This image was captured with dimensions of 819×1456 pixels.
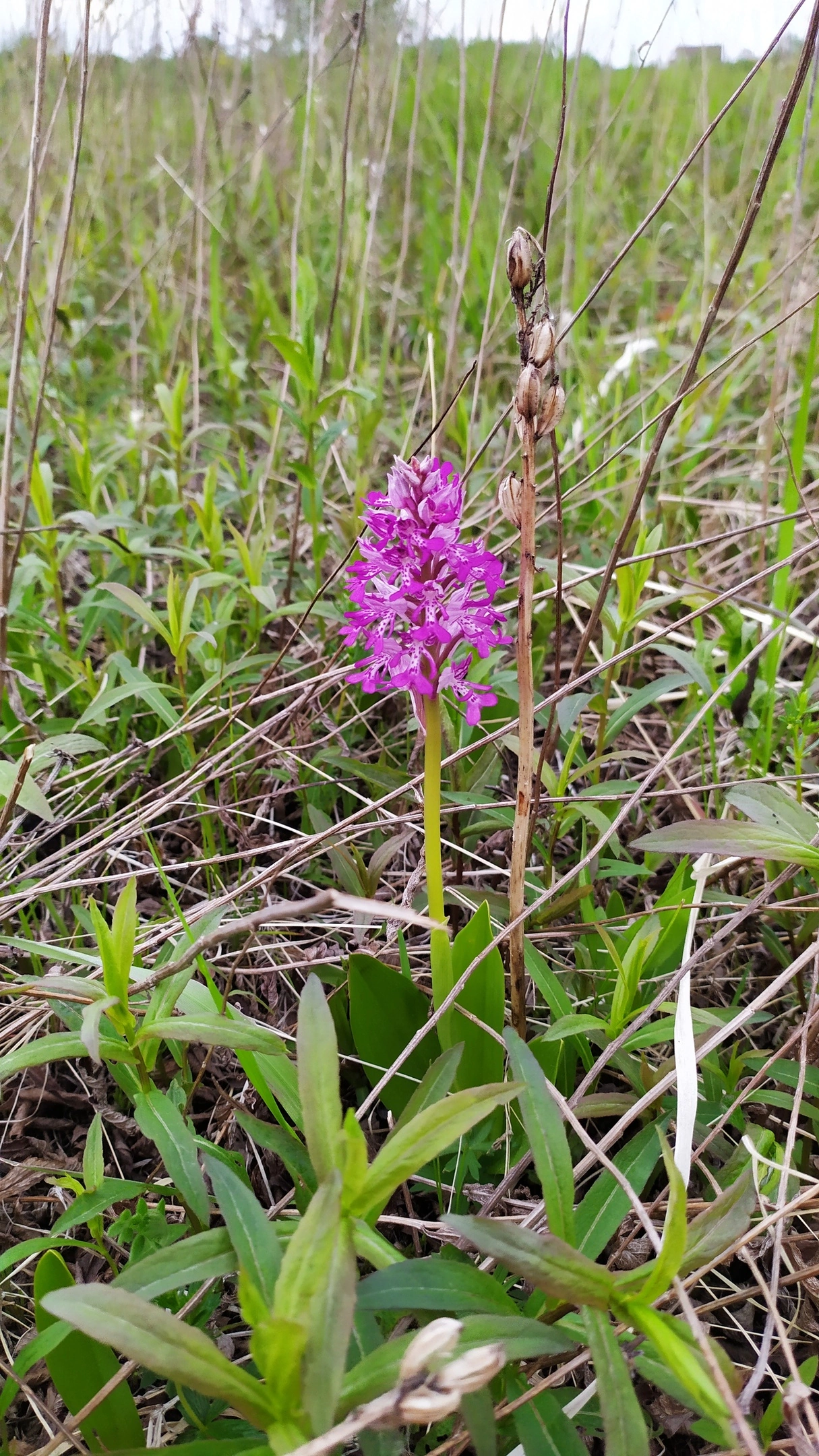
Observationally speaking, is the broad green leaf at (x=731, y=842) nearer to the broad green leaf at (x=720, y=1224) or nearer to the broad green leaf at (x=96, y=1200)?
the broad green leaf at (x=720, y=1224)

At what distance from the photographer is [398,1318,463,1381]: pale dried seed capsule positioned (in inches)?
23.7

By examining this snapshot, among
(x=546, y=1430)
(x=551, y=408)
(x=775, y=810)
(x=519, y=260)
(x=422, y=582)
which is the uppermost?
(x=519, y=260)

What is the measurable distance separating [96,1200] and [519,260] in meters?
1.14

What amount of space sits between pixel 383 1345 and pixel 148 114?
5.42 m

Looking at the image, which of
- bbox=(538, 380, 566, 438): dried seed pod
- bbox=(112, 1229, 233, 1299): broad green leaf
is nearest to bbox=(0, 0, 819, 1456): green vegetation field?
bbox=(112, 1229, 233, 1299): broad green leaf

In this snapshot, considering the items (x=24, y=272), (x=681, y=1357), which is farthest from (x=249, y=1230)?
(x=24, y=272)

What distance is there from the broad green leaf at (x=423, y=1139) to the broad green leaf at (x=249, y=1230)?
0.28 feet

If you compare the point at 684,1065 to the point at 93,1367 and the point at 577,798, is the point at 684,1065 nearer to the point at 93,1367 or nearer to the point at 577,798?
the point at 577,798

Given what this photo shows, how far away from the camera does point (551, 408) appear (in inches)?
39.1

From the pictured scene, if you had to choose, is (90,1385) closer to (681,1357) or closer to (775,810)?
(681,1357)

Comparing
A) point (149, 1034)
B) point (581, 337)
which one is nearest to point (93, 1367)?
point (149, 1034)

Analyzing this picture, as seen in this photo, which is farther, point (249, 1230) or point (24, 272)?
point (24, 272)

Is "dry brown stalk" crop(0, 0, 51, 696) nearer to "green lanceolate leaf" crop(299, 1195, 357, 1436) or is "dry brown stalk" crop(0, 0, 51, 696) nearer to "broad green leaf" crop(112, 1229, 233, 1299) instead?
"broad green leaf" crop(112, 1229, 233, 1299)

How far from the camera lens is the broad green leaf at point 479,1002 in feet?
3.67
